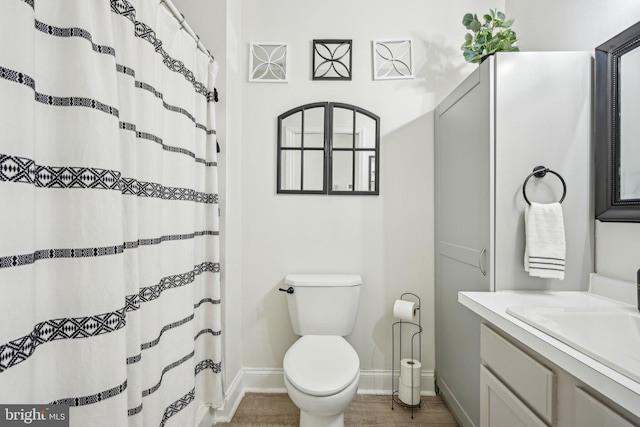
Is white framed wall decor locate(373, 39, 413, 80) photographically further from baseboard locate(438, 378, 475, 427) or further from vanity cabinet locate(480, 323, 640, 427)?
baseboard locate(438, 378, 475, 427)

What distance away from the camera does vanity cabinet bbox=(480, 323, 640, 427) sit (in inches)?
27.0

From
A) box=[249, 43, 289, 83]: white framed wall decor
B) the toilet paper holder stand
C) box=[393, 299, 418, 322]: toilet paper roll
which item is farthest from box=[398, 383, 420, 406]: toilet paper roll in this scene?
box=[249, 43, 289, 83]: white framed wall decor

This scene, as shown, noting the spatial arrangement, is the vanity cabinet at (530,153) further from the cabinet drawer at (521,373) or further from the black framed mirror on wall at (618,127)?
the cabinet drawer at (521,373)

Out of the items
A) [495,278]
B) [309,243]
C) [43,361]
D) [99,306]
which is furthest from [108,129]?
[495,278]

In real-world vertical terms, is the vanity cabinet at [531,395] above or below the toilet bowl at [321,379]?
above

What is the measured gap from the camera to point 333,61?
206 cm

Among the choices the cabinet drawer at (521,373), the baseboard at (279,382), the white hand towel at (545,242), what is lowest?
the baseboard at (279,382)

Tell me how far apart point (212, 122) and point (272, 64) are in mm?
747

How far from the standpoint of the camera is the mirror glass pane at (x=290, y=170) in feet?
6.74

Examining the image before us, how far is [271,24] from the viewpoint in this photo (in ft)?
6.82

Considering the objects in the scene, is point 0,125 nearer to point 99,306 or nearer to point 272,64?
point 99,306

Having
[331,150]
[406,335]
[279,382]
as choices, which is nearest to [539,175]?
[331,150]

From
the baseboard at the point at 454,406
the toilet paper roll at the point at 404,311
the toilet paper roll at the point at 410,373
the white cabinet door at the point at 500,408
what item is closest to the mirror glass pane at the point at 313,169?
the toilet paper roll at the point at 404,311

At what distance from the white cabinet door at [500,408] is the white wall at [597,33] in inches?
27.1
